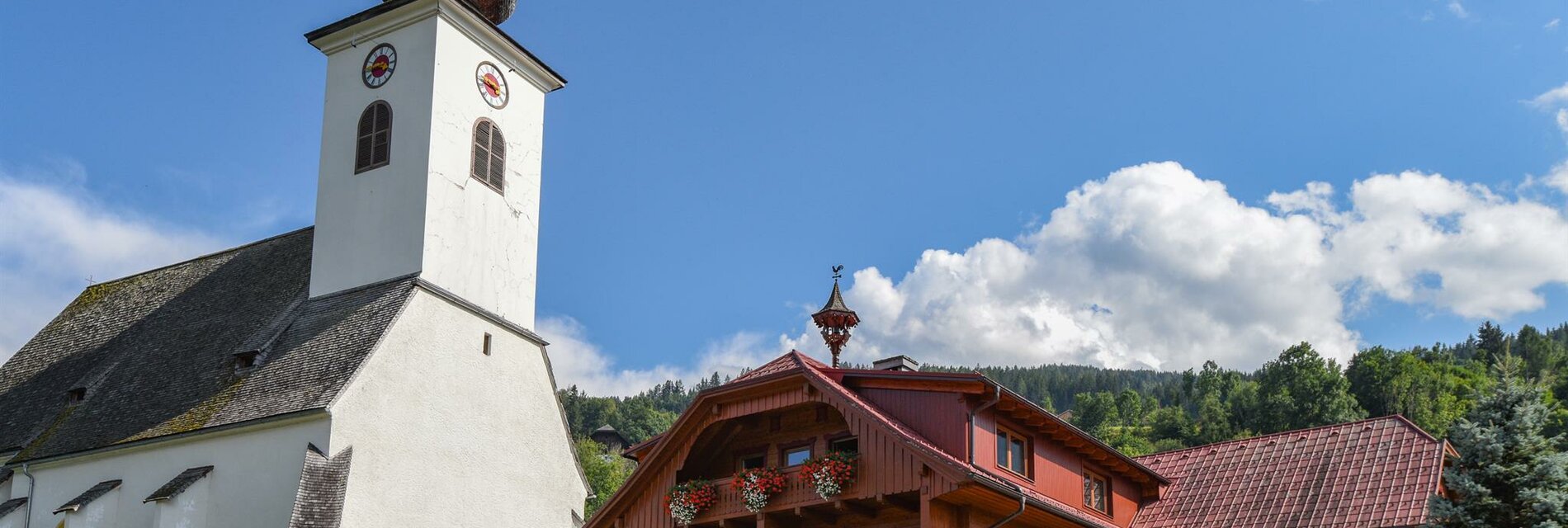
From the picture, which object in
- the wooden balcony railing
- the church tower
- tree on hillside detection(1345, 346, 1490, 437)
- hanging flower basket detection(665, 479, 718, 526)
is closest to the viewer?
the wooden balcony railing

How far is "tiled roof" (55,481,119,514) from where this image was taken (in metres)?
32.5

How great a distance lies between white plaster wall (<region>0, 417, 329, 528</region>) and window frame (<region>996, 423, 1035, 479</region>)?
48.0 feet

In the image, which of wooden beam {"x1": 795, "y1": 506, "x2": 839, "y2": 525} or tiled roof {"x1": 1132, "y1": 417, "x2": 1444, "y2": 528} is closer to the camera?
wooden beam {"x1": 795, "y1": 506, "x2": 839, "y2": 525}

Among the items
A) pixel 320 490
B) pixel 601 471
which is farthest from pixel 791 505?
pixel 601 471

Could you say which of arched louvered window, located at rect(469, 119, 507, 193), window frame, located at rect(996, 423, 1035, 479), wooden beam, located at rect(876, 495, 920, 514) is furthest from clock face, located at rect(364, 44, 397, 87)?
wooden beam, located at rect(876, 495, 920, 514)

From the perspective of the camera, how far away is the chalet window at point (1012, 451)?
24.5 metres

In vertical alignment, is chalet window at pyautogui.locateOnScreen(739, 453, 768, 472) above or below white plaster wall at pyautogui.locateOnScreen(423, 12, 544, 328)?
below

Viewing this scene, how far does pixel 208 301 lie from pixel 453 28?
34.2 ft

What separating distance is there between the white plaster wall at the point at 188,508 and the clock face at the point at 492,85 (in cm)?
1133

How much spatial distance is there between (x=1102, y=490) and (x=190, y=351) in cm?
2337

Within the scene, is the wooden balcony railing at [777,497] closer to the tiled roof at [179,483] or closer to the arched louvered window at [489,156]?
the tiled roof at [179,483]

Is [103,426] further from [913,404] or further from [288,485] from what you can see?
[913,404]

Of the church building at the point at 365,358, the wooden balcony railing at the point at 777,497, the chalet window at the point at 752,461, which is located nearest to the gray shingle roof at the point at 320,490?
the church building at the point at 365,358

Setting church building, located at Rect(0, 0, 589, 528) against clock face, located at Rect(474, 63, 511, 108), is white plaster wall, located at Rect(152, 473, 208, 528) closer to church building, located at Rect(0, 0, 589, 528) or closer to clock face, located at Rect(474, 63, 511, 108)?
church building, located at Rect(0, 0, 589, 528)
